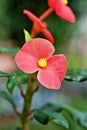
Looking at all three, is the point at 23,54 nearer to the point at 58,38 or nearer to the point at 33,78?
the point at 33,78

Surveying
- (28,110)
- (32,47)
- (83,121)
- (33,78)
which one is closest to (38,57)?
(32,47)

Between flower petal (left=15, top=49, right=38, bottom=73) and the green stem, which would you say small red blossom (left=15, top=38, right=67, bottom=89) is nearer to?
flower petal (left=15, top=49, right=38, bottom=73)

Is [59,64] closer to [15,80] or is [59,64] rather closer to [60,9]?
[15,80]

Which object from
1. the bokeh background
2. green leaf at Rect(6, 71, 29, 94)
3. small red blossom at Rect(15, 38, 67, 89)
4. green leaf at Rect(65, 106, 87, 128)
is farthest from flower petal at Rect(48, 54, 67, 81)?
the bokeh background

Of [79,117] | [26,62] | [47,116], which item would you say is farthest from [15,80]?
[79,117]

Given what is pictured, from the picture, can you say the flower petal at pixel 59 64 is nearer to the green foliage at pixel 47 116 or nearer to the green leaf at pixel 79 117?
the green foliage at pixel 47 116

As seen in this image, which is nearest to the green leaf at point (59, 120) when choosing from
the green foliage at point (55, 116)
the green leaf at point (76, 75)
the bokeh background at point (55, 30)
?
the green foliage at point (55, 116)
